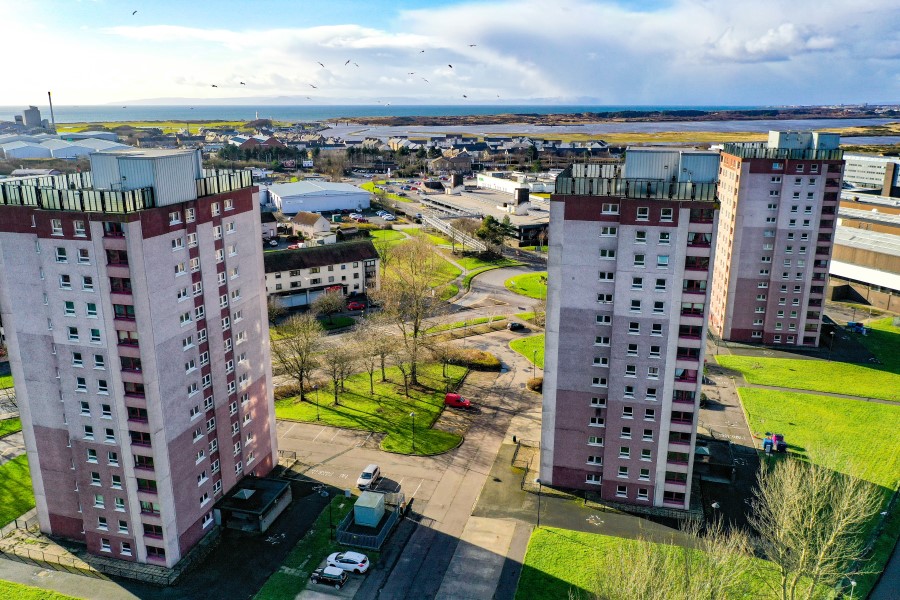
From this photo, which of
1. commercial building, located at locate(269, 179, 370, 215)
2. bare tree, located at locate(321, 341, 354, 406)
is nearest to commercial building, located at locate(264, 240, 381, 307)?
bare tree, located at locate(321, 341, 354, 406)

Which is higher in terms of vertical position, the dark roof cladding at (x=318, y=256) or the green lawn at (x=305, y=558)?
the dark roof cladding at (x=318, y=256)

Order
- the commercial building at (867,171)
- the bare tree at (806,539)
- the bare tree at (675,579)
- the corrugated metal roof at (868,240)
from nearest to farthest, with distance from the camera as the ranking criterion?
the bare tree at (675,579), the bare tree at (806,539), the corrugated metal roof at (868,240), the commercial building at (867,171)

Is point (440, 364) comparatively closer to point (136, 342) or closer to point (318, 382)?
point (318, 382)

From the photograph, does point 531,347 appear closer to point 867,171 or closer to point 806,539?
point 806,539

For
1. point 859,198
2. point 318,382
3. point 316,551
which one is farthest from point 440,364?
point 859,198

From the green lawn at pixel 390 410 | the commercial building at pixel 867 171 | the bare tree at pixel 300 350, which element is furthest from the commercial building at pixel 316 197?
the commercial building at pixel 867 171

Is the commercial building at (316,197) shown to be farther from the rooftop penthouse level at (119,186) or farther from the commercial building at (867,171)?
the commercial building at (867,171)
